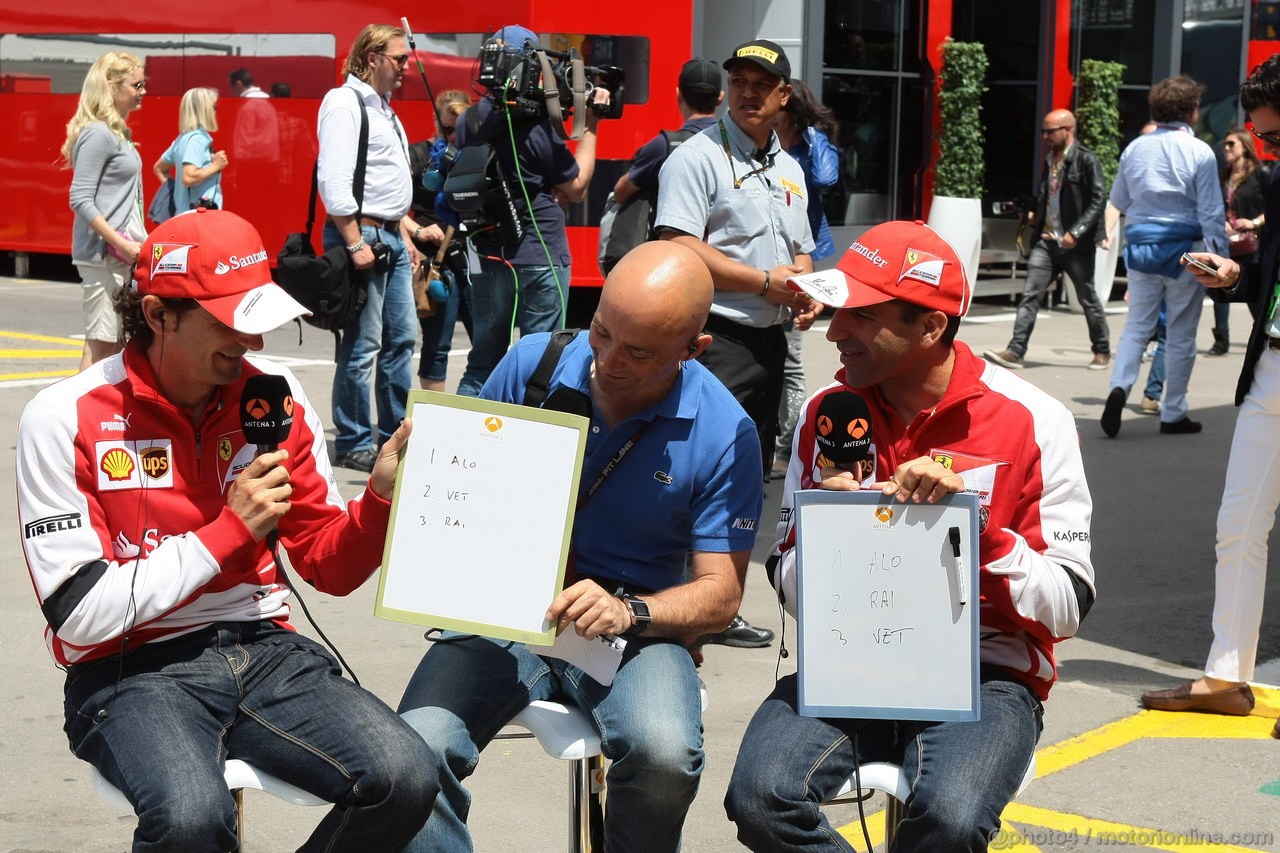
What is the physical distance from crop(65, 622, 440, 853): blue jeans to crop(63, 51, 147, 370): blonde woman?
6.11m

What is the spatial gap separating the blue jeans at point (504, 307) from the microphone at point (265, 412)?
427cm

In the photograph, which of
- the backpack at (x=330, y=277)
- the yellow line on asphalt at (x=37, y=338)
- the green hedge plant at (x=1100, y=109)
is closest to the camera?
the backpack at (x=330, y=277)

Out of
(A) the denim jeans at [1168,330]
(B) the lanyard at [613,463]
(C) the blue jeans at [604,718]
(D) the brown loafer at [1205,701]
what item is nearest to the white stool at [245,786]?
(C) the blue jeans at [604,718]

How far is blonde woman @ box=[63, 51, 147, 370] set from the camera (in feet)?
29.7

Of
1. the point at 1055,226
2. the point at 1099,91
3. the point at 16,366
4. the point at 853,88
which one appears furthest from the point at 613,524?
the point at 1099,91

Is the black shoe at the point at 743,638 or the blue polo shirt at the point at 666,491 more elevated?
the blue polo shirt at the point at 666,491

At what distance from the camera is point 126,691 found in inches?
126

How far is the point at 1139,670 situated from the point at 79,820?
3613 mm

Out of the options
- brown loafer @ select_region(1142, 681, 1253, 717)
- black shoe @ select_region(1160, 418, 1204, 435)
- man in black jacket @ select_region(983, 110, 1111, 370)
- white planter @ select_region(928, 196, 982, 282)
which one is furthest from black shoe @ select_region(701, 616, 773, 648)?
white planter @ select_region(928, 196, 982, 282)

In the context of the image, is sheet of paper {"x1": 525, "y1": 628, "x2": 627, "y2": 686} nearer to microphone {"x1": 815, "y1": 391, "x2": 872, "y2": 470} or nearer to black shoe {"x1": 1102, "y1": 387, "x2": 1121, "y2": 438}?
microphone {"x1": 815, "y1": 391, "x2": 872, "y2": 470}

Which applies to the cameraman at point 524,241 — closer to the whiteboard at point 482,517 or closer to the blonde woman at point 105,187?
the blonde woman at point 105,187

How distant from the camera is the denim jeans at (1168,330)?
9891 millimetres

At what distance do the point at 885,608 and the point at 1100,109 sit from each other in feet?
51.8

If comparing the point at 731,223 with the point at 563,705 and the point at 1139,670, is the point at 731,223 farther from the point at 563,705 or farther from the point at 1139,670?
the point at 563,705
